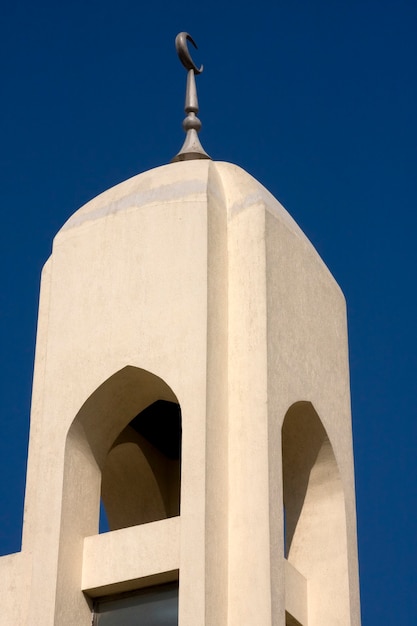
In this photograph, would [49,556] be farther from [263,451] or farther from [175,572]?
[263,451]

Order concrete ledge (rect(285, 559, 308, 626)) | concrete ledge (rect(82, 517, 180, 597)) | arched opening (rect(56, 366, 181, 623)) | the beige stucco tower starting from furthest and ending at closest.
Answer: arched opening (rect(56, 366, 181, 623)) → concrete ledge (rect(285, 559, 308, 626)) → concrete ledge (rect(82, 517, 180, 597)) → the beige stucco tower

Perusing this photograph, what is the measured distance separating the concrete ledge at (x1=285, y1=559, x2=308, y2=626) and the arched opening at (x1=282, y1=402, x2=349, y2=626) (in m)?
0.14

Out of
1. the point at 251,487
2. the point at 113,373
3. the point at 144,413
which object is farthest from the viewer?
the point at 144,413

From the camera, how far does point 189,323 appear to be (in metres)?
18.1

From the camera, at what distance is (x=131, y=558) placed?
1767 cm

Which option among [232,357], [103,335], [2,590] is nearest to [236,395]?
[232,357]

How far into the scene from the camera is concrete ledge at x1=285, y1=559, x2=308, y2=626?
58.0 feet

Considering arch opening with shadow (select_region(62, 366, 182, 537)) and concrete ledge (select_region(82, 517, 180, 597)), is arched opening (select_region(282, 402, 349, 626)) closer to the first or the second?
arch opening with shadow (select_region(62, 366, 182, 537))

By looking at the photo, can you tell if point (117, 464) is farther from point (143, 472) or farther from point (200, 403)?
point (200, 403)

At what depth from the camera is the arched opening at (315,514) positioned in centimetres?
1830

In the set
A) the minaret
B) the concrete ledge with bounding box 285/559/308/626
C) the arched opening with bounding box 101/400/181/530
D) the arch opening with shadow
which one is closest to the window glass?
the minaret

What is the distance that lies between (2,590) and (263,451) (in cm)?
308

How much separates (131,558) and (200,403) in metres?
1.70

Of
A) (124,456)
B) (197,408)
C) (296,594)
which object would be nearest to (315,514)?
(296,594)
